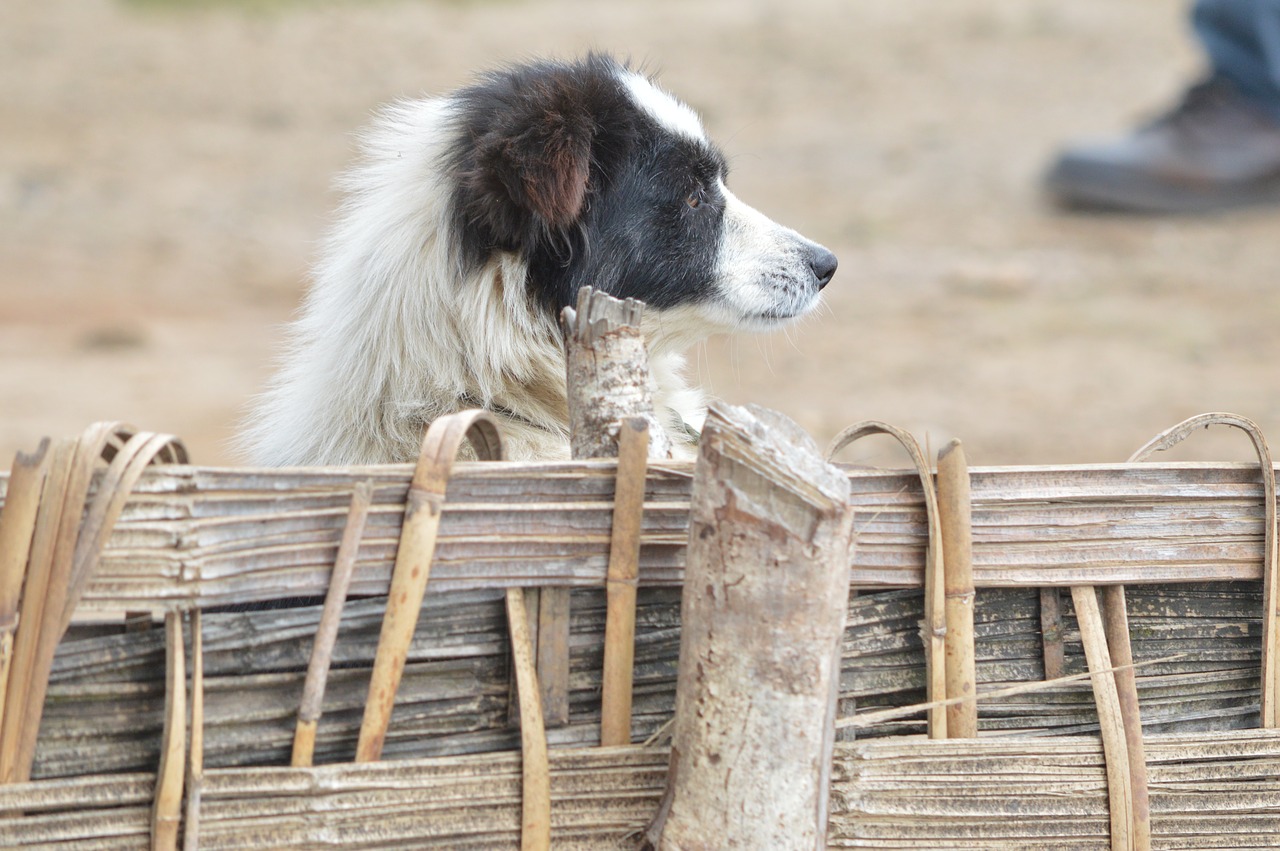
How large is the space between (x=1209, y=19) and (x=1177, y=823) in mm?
6757

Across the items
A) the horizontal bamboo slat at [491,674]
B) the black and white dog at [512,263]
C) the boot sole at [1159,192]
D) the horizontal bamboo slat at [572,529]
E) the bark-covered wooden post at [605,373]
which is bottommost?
the horizontal bamboo slat at [491,674]

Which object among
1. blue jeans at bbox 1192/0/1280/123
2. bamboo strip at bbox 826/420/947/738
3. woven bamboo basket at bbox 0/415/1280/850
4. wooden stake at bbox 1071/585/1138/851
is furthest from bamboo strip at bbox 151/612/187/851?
blue jeans at bbox 1192/0/1280/123

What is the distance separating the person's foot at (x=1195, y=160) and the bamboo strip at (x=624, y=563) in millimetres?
6888

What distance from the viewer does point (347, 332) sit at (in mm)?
2391

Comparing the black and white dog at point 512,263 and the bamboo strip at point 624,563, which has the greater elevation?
the black and white dog at point 512,263

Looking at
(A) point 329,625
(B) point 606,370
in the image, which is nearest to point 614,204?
(B) point 606,370

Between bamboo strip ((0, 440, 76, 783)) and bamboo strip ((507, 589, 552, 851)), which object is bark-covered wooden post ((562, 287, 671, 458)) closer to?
bamboo strip ((507, 589, 552, 851))

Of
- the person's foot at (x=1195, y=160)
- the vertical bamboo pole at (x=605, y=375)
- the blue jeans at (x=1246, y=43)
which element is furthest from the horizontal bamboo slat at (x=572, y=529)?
the person's foot at (x=1195, y=160)

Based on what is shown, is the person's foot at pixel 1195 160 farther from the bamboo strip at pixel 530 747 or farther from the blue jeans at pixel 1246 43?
the bamboo strip at pixel 530 747

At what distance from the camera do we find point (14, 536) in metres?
1.33

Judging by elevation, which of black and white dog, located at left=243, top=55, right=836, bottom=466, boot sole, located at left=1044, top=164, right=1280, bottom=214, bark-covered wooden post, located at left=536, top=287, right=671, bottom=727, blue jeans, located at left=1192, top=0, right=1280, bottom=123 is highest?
blue jeans, located at left=1192, top=0, right=1280, bottom=123

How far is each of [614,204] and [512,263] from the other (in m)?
0.29

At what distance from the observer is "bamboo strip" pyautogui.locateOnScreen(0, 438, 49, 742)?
1324 millimetres

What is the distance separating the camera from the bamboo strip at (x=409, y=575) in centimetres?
140
